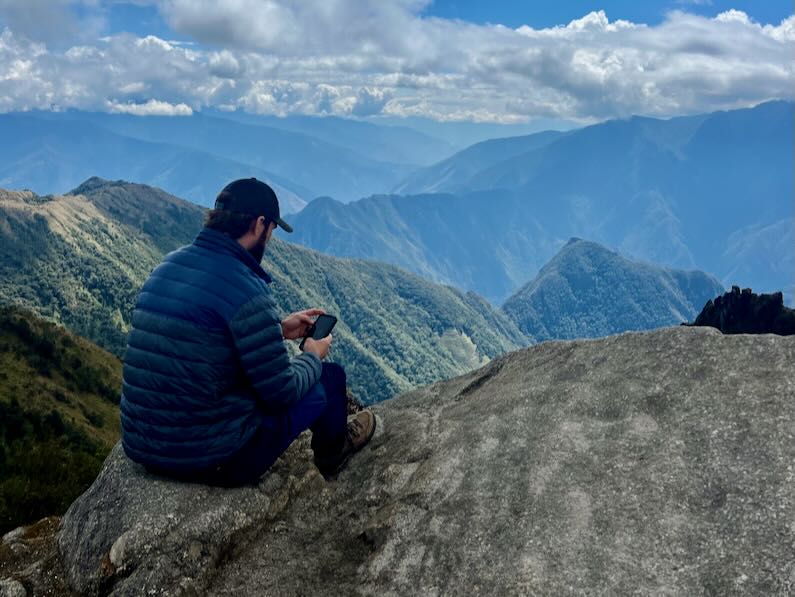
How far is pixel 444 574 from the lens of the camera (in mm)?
9117

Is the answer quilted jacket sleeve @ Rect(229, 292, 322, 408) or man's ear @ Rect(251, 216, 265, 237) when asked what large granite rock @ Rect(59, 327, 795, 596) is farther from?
man's ear @ Rect(251, 216, 265, 237)

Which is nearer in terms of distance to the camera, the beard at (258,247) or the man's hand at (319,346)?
the beard at (258,247)

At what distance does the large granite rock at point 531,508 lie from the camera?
8766 millimetres

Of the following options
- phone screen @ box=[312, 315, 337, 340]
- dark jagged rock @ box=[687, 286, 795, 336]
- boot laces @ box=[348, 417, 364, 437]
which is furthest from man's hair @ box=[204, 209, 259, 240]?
dark jagged rock @ box=[687, 286, 795, 336]

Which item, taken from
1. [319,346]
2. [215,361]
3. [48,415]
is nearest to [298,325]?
[319,346]

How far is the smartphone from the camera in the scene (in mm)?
11930

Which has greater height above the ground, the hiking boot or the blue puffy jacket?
the blue puffy jacket

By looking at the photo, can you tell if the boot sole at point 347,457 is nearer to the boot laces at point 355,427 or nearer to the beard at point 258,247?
the boot laces at point 355,427

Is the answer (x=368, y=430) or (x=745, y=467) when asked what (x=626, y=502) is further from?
(x=368, y=430)

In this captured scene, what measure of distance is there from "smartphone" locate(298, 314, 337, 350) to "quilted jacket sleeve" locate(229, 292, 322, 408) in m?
1.96

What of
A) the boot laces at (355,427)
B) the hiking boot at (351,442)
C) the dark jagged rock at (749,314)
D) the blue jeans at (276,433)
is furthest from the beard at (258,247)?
the dark jagged rock at (749,314)

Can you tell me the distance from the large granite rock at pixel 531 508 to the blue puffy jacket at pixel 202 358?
47.9 inches

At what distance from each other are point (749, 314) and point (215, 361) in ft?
323

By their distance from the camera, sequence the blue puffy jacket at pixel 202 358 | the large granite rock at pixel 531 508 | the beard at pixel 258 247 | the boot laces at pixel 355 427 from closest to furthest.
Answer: the large granite rock at pixel 531 508, the blue puffy jacket at pixel 202 358, the beard at pixel 258 247, the boot laces at pixel 355 427
